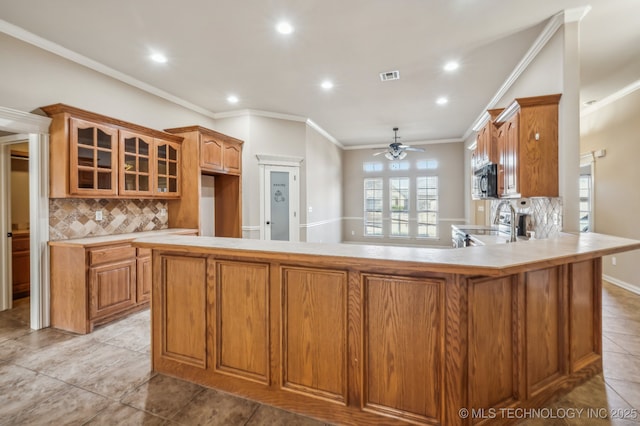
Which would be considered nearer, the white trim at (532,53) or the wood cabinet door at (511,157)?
the white trim at (532,53)

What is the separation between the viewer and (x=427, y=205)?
8.04 metres

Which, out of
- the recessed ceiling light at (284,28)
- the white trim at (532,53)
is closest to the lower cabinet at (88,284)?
the recessed ceiling light at (284,28)

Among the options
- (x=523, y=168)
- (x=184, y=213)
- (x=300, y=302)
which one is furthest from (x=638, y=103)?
(x=184, y=213)

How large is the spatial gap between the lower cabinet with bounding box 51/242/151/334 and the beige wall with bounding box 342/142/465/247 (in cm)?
634

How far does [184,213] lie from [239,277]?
2952 mm

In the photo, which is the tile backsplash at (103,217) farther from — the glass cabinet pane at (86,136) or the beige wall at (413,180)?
the beige wall at (413,180)

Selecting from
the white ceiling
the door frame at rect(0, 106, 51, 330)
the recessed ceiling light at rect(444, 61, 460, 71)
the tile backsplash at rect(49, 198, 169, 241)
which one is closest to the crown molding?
the door frame at rect(0, 106, 51, 330)

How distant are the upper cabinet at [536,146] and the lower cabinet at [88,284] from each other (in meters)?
4.00

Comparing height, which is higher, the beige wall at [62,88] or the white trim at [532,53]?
the white trim at [532,53]

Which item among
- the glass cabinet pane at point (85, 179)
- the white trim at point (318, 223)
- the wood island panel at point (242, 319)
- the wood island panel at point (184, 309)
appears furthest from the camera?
the white trim at point (318, 223)

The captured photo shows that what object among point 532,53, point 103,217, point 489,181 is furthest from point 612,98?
point 103,217

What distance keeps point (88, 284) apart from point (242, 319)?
2120 mm

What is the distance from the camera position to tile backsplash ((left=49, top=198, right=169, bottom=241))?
3104 millimetres

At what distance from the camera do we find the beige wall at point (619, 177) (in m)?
4.00
